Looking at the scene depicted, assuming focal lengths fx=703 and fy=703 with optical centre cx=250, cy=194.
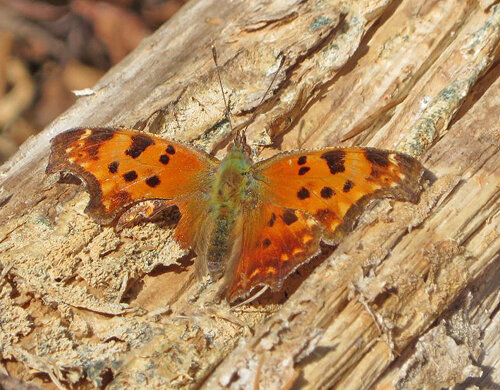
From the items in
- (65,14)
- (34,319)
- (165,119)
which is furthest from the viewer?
(65,14)

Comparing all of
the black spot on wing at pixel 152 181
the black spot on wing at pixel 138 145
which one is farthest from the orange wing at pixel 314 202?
the black spot on wing at pixel 138 145

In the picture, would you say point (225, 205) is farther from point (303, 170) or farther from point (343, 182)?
point (343, 182)

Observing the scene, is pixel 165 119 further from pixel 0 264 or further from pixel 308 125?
pixel 0 264

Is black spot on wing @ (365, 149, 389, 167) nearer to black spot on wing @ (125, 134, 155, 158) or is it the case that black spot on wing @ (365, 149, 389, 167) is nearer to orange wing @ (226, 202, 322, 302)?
orange wing @ (226, 202, 322, 302)

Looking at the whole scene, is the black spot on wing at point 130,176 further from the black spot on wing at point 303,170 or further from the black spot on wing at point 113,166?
the black spot on wing at point 303,170

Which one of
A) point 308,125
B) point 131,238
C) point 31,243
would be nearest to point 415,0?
point 308,125

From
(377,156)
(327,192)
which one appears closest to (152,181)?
(327,192)

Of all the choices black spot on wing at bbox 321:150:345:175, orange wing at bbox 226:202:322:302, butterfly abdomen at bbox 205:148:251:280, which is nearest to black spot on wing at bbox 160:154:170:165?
butterfly abdomen at bbox 205:148:251:280
